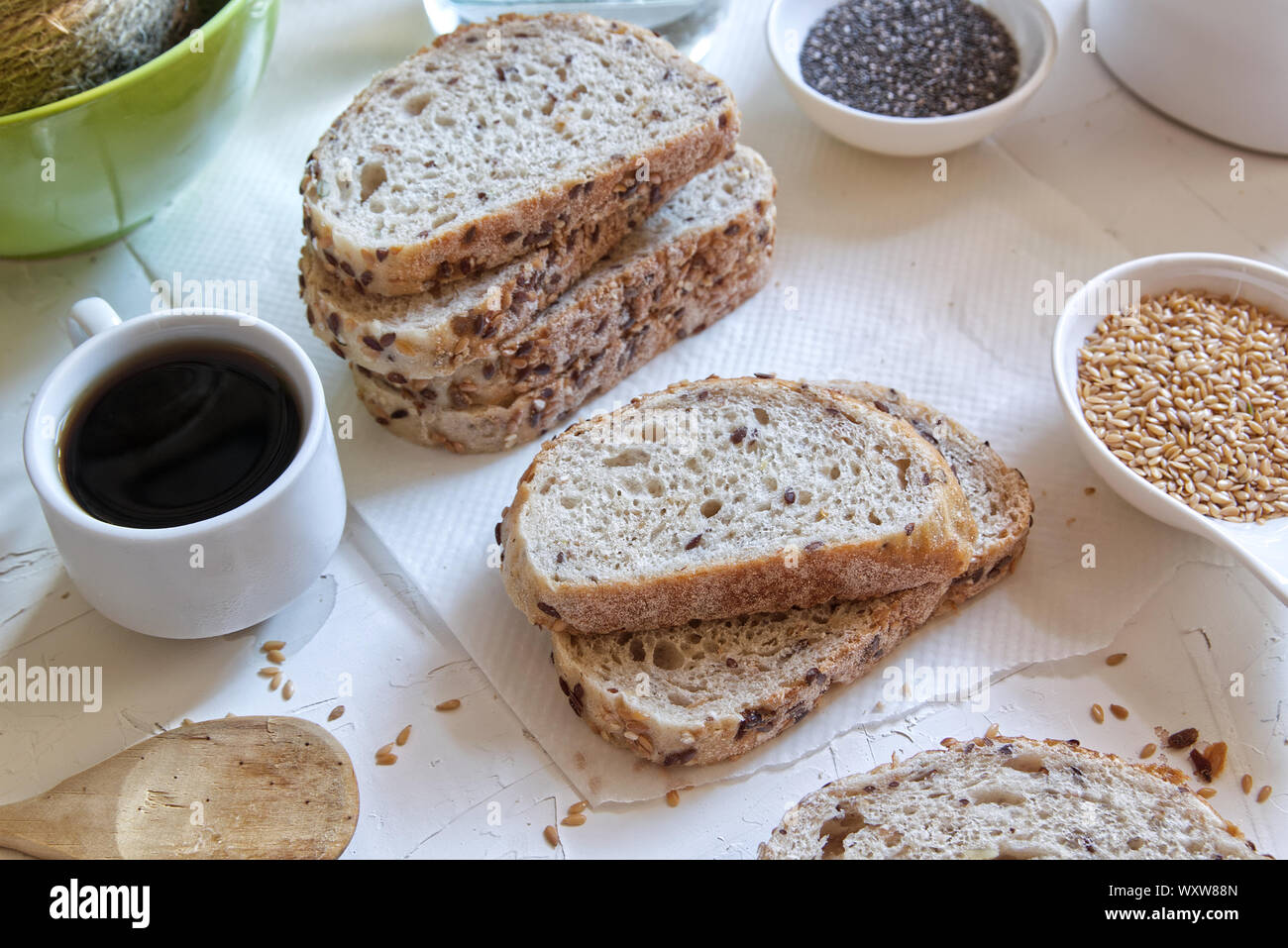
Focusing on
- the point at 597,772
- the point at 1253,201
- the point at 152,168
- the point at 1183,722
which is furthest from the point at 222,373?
the point at 1253,201

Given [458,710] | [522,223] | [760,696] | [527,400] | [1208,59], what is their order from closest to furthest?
[760,696] < [458,710] < [522,223] < [527,400] < [1208,59]

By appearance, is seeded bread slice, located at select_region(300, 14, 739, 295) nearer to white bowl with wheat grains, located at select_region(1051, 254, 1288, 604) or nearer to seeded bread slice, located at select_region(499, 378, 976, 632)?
seeded bread slice, located at select_region(499, 378, 976, 632)

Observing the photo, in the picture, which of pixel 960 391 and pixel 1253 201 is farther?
pixel 1253 201

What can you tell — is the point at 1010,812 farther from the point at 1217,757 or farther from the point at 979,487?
the point at 979,487

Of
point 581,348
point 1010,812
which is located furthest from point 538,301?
point 1010,812

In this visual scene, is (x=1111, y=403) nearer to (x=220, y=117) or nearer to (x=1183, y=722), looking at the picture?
(x=1183, y=722)

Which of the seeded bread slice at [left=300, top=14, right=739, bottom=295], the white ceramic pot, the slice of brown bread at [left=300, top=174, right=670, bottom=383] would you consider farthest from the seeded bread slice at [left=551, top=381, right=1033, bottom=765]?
the white ceramic pot

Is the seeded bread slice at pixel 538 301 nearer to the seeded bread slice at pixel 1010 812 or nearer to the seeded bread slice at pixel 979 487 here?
the seeded bread slice at pixel 979 487
